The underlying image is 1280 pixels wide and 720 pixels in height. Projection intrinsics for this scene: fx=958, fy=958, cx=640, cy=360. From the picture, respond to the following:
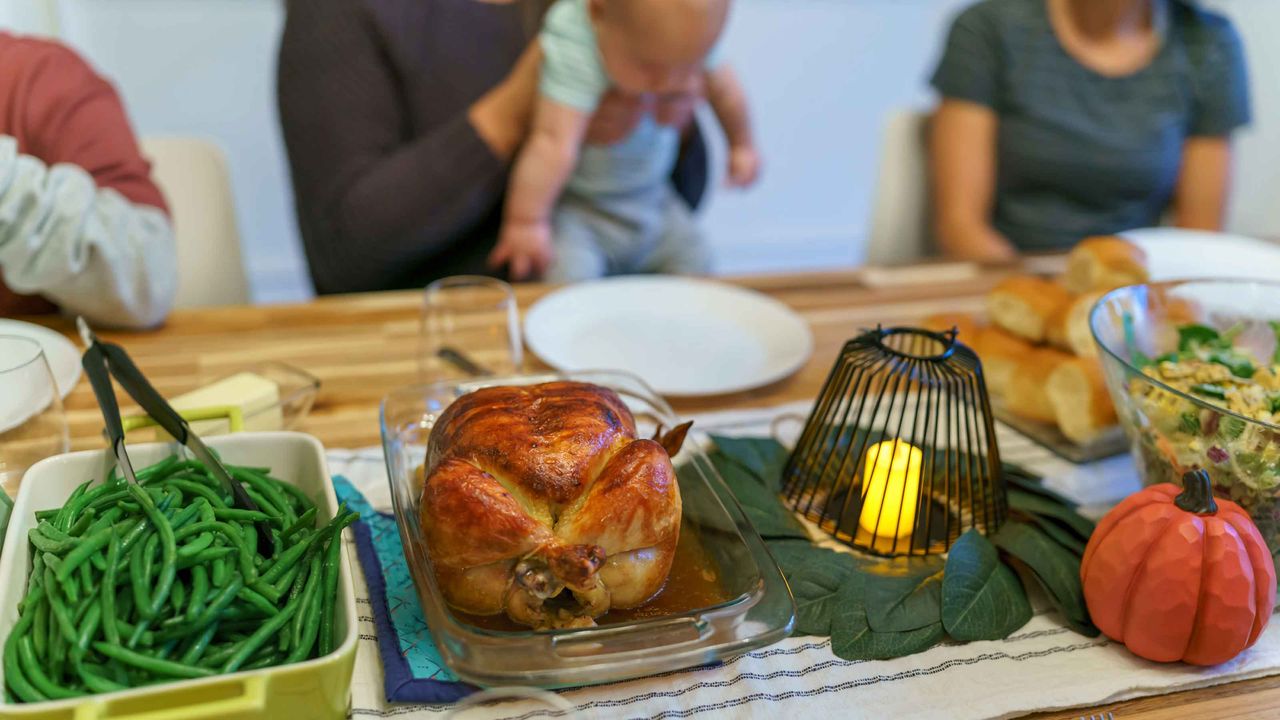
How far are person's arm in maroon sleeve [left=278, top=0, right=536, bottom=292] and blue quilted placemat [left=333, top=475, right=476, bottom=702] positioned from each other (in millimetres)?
924

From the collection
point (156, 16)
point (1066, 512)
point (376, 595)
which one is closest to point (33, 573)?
point (376, 595)

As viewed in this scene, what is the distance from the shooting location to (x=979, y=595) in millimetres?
816

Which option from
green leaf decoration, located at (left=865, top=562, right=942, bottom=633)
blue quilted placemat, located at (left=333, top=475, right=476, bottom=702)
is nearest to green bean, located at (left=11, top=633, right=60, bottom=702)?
blue quilted placemat, located at (left=333, top=475, right=476, bottom=702)

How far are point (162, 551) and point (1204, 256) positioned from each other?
1.45m

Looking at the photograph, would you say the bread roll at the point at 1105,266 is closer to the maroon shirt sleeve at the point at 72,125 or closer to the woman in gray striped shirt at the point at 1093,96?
the woman in gray striped shirt at the point at 1093,96

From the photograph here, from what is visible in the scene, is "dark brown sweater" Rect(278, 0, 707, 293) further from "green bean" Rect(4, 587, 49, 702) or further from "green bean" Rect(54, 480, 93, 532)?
"green bean" Rect(4, 587, 49, 702)

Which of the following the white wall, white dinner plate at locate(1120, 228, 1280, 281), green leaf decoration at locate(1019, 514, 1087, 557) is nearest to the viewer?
green leaf decoration at locate(1019, 514, 1087, 557)

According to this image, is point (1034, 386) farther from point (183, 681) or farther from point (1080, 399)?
point (183, 681)

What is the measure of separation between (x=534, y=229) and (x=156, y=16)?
2069 mm

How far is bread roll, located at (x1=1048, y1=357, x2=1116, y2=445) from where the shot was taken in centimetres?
106

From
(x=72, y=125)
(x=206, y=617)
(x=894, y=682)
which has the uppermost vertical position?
(x=72, y=125)

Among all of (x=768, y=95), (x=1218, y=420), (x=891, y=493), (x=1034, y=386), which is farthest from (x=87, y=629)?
(x=768, y=95)

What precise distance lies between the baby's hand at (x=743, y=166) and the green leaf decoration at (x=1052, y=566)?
3.63ft

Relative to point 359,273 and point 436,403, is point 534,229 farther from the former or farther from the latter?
point 436,403
